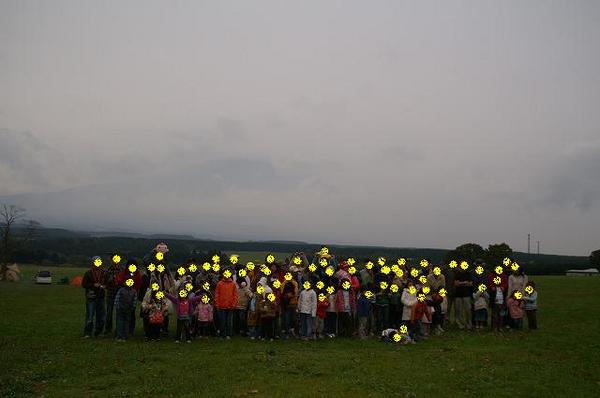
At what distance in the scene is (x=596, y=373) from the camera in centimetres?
1145

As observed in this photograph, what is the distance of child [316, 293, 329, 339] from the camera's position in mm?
15742

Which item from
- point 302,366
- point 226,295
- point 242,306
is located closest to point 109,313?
point 226,295

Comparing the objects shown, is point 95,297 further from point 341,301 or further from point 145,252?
point 145,252

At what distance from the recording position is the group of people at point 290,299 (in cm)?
1530

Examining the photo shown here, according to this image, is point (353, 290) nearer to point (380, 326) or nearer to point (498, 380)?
point (380, 326)

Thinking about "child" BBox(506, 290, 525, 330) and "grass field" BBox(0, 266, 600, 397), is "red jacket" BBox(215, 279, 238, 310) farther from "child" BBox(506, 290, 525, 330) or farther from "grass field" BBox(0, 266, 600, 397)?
"child" BBox(506, 290, 525, 330)

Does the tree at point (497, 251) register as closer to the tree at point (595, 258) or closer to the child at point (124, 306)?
the tree at point (595, 258)

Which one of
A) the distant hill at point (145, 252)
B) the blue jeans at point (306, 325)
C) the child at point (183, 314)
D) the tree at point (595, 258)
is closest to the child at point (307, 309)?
the blue jeans at point (306, 325)

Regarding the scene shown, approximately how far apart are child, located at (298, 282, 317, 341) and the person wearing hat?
560cm

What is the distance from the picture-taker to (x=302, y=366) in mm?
11523

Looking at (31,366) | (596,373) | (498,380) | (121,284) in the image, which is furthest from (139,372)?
(596,373)

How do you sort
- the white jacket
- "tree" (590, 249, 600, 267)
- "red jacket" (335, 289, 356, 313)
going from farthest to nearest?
"tree" (590, 249, 600, 267), "red jacket" (335, 289, 356, 313), the white jacket

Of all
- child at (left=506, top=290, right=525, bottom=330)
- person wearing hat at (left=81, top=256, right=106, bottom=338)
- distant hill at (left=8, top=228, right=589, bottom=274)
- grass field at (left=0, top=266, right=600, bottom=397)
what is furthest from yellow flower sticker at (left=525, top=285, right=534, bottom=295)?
distant hill at (left=8, top=228, right=589, bottom=274)

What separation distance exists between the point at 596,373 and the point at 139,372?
940 cm
